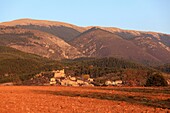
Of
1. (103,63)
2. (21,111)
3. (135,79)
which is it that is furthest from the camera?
(103,63)

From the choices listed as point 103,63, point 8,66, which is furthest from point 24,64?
point 103,63

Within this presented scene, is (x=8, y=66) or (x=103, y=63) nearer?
(x=8, y=66)

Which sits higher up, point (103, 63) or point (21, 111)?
point (103, 63)

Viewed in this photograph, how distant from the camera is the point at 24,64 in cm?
15588

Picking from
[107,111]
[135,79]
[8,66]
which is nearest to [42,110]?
[107,111]

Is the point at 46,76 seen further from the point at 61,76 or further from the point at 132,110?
the point at 132,110

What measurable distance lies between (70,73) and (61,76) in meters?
12.9

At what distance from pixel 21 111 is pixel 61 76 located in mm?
75634

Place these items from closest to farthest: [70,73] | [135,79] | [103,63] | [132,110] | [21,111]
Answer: [21,111] < [132,110] < [135,79] < [70,73] < [103,63]

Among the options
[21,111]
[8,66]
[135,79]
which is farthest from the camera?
[8,66]

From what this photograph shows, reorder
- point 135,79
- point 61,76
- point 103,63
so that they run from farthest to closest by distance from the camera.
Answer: point 103,63 → point 61,76 → point 135,79

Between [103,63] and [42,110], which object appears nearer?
[42,110]

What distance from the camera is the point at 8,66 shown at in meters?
149

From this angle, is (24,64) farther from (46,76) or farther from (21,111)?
(21,111)
